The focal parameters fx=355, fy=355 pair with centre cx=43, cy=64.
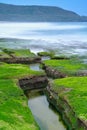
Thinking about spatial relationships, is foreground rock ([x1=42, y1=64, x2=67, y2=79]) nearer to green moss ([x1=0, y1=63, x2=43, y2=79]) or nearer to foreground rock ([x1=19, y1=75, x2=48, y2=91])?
foreground rock ([x1=19, y1=75, x2=48, y2=91])

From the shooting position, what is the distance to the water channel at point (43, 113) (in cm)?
4616

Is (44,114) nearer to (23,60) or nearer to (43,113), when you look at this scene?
(43,113)

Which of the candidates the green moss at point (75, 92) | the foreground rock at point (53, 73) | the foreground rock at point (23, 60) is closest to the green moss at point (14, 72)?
the foreground rock at point (53, 73)

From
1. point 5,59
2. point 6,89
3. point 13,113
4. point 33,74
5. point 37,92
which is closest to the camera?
point 13,113

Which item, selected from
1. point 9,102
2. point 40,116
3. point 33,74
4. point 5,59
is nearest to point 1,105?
point 9,102

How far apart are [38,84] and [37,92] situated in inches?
130

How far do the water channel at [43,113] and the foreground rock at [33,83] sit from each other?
252 cm

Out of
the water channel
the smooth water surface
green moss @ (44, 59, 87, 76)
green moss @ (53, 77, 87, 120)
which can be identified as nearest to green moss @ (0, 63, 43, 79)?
the water channel

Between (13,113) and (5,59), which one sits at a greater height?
(13,113)

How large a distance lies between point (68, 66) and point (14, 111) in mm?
32973

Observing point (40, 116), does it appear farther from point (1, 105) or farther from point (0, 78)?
point (0, 78)

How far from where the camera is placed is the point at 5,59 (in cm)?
9100

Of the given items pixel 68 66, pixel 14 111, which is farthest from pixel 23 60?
pixel 14 111

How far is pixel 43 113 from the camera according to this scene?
51.2 m
